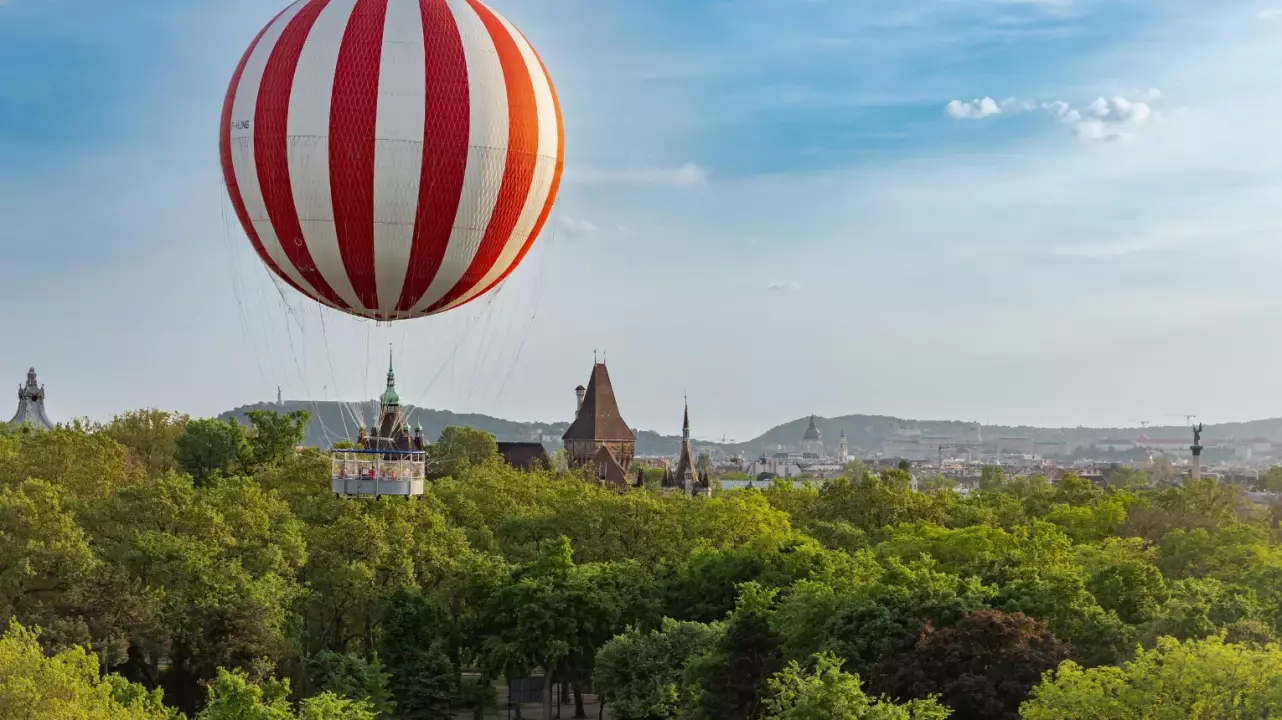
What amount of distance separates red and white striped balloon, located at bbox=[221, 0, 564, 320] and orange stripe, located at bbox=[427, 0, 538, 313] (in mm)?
37

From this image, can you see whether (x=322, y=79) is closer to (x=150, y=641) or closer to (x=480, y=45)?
(x=480, y=45)

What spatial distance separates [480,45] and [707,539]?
31.5 metres

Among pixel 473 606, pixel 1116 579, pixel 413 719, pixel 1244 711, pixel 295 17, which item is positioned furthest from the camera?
pixel 473 606

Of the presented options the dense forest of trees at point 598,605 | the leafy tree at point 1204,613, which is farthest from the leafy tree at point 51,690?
the leafy tree at point 1204,613

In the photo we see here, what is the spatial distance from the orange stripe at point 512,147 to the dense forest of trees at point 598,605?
34.7ft

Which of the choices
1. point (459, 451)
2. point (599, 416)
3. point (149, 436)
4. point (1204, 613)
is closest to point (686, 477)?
point (599, 416)

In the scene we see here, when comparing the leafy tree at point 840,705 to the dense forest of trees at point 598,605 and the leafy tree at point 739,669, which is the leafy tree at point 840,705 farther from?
the leafy tree at point 739,669

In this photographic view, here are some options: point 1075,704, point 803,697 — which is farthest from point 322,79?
point 1075,704

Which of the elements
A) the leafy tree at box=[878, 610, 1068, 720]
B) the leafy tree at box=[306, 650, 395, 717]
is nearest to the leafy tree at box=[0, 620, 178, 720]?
the leafy tree at box=[306, 650, 395, 717]

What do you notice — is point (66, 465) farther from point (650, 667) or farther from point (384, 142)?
point (384, 142)

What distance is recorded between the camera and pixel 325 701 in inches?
1273

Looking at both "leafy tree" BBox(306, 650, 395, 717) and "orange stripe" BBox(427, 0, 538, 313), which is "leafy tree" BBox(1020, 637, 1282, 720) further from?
"leafy tree" BBox(306, 650, 395, 717)

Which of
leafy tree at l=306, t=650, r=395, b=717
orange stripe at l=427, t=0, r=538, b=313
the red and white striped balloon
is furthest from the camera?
leafy tree at l=306, t=650, r=395, b=717

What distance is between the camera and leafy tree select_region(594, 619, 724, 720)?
4380 cm
